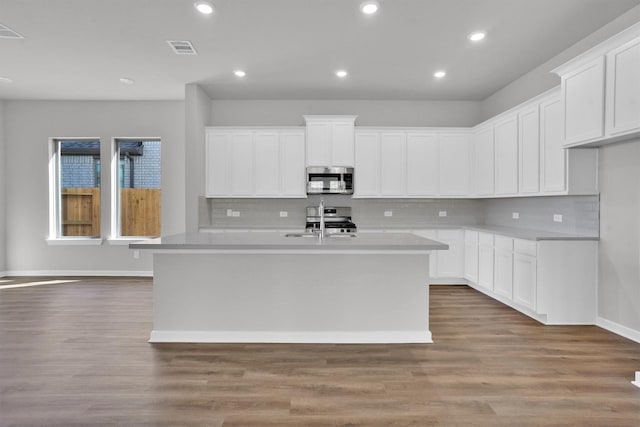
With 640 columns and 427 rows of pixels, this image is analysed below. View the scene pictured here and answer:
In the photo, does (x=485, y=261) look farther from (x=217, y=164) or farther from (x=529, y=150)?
(x=217, y=164)

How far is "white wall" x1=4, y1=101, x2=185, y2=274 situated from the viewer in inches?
256

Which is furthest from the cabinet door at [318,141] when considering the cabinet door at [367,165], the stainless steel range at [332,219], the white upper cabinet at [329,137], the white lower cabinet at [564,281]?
the white lower cabinet at [564,281]

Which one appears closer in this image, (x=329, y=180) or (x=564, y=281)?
(x=564, y=281)

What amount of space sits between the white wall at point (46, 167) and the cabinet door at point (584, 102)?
5669 mm

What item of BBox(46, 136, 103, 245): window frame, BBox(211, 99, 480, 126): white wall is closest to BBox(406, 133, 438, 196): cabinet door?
BBox(211, 99, 480, 126): white wall

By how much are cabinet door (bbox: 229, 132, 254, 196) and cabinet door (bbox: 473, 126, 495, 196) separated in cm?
359

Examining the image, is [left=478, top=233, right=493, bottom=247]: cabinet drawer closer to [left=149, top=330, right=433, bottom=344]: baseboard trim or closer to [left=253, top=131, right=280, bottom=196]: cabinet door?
[left=149, top=330, right=433, bottom=344]: baseboard trim

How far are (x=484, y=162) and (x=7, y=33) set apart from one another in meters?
6.16

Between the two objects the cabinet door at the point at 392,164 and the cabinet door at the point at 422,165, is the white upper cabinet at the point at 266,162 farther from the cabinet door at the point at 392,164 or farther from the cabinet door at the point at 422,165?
the cabinet door at the point at 422,165

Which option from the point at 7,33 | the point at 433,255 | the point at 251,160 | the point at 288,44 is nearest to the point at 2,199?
the point at 7,33

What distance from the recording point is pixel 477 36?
393 cm

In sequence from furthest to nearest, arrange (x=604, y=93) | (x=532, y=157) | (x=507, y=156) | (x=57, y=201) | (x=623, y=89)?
(x=57, y=201) → (x=507, y=156) → (x=532, y=157) → (x=604, y=93) → (x=623, y=89)

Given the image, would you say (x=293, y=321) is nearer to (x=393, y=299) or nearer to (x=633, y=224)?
(x=393, y=299)

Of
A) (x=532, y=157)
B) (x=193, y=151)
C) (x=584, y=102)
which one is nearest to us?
(x=584, y=102)
